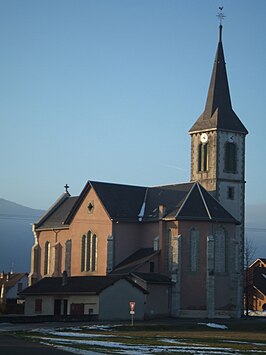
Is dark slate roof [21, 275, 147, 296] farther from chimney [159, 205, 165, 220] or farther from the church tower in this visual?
the church tower

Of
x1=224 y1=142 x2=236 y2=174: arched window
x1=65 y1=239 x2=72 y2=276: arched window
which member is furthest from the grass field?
x1=224 y1=142 x2=236 y2=174: arched window

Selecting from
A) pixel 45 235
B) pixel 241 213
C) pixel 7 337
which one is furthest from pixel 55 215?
pixel 7 337

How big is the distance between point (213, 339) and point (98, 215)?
39.8 m

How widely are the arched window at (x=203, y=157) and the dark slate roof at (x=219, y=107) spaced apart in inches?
75.1

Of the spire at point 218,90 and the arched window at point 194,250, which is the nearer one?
the arched window at point 194,250

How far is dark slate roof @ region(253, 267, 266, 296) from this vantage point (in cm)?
11194

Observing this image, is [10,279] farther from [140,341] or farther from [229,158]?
[140,341]

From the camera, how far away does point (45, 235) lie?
95.6 metres

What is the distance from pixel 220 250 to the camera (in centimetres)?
8156

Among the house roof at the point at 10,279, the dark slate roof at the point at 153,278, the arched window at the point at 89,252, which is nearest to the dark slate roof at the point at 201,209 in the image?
the dark slate roof at the point at 153,278

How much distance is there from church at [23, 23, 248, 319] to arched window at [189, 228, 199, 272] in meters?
0.10

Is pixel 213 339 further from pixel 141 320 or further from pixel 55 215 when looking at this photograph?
pixel 55 215

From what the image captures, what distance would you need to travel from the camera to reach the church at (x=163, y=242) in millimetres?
77125

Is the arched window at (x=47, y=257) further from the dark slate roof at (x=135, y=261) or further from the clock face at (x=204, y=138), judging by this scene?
the clock face at (x=204, y=138)
